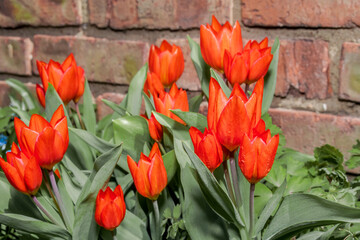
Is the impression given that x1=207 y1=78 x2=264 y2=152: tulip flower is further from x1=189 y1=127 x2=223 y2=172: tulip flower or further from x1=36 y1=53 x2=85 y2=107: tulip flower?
x1=36 y1=53 x2=85 y2=107: tulip flower

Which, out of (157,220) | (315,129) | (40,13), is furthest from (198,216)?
(40,13)

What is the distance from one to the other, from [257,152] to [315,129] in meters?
0.55

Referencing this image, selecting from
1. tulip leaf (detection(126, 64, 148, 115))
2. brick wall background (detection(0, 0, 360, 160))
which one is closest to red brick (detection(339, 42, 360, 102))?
brick wall background (detection(0, 0, 360, 160))

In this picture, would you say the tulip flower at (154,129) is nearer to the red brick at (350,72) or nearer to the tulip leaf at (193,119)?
the tulip leaf at (193,119)

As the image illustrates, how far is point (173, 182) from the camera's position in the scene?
0.79 m

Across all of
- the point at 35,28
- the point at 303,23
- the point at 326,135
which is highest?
the point at 303,23

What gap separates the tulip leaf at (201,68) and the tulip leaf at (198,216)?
0.65 feet

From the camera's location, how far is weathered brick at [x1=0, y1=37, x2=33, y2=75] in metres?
1.44

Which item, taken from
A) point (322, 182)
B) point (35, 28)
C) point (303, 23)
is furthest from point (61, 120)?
point (35, 28)

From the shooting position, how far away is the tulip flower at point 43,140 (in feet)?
1.96

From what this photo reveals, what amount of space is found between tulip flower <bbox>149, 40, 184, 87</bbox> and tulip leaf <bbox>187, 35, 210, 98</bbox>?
0.03 meters

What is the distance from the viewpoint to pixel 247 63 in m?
0.69

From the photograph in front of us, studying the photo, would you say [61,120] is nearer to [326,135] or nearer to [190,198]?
[190,198]

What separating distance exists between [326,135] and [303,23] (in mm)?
236
